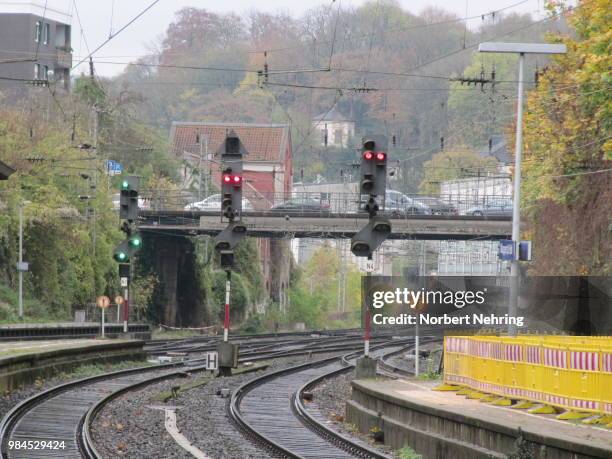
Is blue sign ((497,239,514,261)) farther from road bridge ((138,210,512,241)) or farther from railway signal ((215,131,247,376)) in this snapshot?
road bridge ((138,210,512,241))

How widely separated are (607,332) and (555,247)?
41.2 feet

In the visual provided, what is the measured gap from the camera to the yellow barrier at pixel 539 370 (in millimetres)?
17344

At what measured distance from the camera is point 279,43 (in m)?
186

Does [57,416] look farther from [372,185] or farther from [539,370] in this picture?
[539,370]

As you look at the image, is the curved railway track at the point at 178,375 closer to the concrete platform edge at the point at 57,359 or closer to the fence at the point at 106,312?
the concrete platform edge at the point at 57,359

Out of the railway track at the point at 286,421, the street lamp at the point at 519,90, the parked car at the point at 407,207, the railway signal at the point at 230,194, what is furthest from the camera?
the parked car at the point at 407,207

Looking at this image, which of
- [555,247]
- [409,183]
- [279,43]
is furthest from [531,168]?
[279,43]

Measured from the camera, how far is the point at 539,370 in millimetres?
19438

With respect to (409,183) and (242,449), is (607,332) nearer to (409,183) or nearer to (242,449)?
(242,449)

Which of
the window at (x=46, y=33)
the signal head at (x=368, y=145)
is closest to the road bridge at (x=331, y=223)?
the window at (x=46, y=33)

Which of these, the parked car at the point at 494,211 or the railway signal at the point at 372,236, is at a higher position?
the parked car at the point at 494,211

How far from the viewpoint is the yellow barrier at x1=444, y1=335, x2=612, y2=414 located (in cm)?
1734

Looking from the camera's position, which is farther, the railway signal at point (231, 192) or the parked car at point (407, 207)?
the parked car at point (407, 207)

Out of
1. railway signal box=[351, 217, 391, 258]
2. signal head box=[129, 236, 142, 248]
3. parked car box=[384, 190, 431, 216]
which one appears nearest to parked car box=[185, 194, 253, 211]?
parked car box=[384, 190, 431, 216]
